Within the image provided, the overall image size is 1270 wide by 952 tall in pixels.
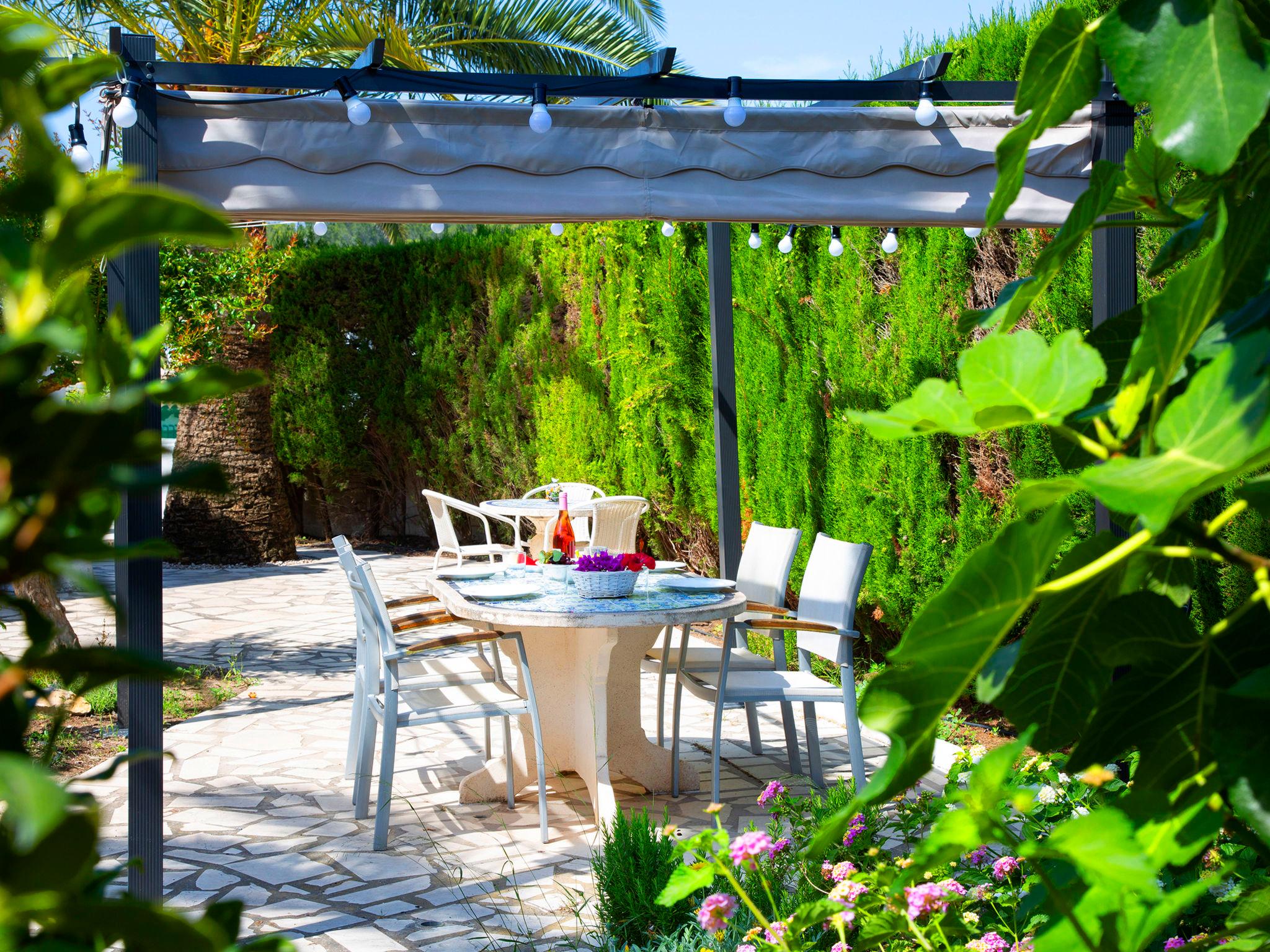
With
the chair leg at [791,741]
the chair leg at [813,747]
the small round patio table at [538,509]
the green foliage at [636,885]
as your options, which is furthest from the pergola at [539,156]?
the small round patio table at [538,509]

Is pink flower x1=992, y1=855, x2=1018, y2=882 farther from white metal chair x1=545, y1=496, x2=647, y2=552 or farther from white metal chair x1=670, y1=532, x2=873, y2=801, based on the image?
white metal chair x1=545, y1=496, x2=647, y2=552

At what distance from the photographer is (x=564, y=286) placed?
31.4 feet

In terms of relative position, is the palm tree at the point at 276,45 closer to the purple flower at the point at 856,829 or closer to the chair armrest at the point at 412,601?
the chair armrest at the point at 412,601

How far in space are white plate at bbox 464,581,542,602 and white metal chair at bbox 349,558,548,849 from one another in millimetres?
127

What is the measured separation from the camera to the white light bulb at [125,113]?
259 cm

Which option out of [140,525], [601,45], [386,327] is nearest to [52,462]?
[140,525]

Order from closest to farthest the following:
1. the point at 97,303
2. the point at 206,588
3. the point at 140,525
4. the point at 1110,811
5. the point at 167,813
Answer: the point at 1110,811 < the point at 140,525 < the point at 167,813 < the point at 97,303 < the point at 206,588

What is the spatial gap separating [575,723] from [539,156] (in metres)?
2.10

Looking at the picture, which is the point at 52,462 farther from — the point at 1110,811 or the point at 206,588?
the point at 206,588

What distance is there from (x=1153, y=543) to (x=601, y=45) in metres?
9.80

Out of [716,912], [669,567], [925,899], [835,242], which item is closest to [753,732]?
[669,567]

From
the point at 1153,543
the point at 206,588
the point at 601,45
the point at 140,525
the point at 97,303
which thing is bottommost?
the point at 206,588

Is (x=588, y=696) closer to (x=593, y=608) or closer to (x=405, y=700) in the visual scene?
(x=593, y=608)

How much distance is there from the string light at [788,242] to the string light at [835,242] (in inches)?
8.3
